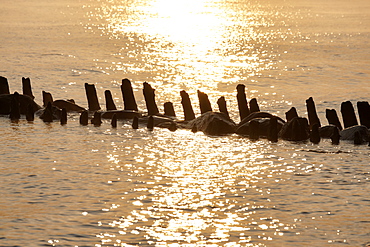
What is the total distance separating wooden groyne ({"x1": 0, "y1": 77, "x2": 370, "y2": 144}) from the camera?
2812 centimetres

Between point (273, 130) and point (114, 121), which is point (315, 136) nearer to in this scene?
point (273, 130)

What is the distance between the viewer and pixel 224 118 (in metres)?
30.2

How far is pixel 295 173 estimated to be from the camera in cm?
2284

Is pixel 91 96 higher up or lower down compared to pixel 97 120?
higher up

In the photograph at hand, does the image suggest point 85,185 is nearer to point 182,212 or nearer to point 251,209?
point 182,212

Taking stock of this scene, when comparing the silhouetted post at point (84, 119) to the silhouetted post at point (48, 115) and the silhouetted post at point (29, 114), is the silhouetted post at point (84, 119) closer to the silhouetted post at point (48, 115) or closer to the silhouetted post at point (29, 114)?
the silhouetted post at point (48, 115)

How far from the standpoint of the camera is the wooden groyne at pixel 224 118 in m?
28.1

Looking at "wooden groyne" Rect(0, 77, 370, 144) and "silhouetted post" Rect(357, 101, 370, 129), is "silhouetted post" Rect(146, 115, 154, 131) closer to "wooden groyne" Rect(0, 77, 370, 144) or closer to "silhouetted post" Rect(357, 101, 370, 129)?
"wooden groyne" Rect(0, 77, 370, 144)

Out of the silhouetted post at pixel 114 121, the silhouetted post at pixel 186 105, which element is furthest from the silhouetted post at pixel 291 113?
the silhouetted post at pixel 114 121

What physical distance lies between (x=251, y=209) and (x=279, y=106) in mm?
23745

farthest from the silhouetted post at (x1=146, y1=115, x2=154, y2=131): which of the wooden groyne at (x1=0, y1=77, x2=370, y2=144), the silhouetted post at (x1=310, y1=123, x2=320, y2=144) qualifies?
the silhouetted post at (x1=310, y1=123, x2=320, y2=144)

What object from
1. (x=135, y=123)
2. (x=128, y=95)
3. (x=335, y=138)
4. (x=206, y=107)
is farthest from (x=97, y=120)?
(x=335, y=138)

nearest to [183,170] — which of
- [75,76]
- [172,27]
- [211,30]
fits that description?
[75,76]

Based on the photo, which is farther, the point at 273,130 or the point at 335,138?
the point at 273,130
